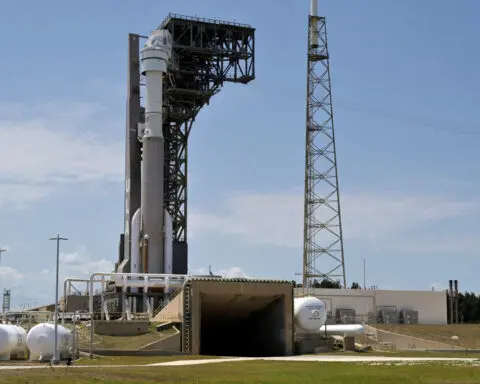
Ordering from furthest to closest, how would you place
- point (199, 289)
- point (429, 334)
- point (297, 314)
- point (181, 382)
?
point (429, 334)
point (297, 314)
point (199, 289)
point (181, 382)

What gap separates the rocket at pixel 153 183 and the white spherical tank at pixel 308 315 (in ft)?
72.6

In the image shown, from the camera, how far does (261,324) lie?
80.9 m

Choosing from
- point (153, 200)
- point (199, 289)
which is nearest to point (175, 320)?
point (199, 289)

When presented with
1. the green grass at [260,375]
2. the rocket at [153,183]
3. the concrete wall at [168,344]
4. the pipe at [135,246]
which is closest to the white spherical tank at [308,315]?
the concrete wall at [168,344]

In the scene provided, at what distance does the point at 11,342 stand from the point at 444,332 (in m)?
52.7

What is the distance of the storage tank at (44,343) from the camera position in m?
58.1

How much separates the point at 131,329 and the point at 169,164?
3971 centimetres

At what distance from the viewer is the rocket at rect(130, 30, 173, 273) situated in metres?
92.6

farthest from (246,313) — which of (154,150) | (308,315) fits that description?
(154,150)

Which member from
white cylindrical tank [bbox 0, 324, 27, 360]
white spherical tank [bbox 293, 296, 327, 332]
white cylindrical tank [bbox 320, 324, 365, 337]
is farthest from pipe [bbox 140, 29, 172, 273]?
white cylindrical tank [bbox 0, 324, 27, 360]

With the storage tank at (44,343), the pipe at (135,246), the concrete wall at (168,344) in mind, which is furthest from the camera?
the pipe at (135,246)

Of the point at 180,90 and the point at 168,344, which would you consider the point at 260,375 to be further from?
the point at 180,90

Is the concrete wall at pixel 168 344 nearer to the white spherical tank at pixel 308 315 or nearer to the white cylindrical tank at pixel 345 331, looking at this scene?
the white spherical tank at pixel 308 315

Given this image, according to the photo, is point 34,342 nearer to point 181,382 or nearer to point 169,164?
point 181,382
